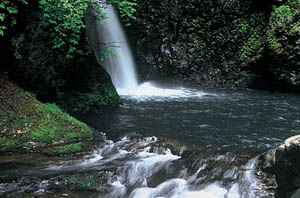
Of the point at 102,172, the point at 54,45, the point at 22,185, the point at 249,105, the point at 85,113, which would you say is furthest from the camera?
the point at 249,105

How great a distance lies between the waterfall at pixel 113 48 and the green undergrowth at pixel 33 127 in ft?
19.7

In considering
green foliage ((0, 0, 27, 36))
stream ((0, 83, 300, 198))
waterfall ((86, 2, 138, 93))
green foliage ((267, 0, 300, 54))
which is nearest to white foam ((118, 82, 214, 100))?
waterfall ((86, 2, 138, 93))

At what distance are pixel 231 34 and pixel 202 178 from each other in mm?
10486

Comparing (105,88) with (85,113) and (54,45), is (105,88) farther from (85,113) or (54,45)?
→ (54,45)

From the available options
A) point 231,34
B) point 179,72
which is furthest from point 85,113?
point 231,34

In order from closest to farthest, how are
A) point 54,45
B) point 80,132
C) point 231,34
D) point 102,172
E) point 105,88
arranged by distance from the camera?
point 102,172, point 80,132, point 54,45, point 105,88, point 231,34

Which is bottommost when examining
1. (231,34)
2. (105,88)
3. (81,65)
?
(105,88)

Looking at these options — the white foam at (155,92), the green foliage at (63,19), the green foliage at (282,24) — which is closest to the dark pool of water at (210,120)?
the white foam at (155,92)

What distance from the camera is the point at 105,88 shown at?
8461mm

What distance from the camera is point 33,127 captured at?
18.4ft

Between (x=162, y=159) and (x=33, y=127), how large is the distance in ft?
8.54

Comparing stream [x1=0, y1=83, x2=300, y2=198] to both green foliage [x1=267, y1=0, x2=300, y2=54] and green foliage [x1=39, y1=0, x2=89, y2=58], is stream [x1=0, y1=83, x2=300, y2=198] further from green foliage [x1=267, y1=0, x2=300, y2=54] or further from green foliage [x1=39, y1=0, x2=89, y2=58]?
green foliage [x1=267, y1=0, x2=300, y2=54]

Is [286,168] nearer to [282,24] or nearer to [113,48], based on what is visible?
[282,24]

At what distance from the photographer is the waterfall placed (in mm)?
12438
